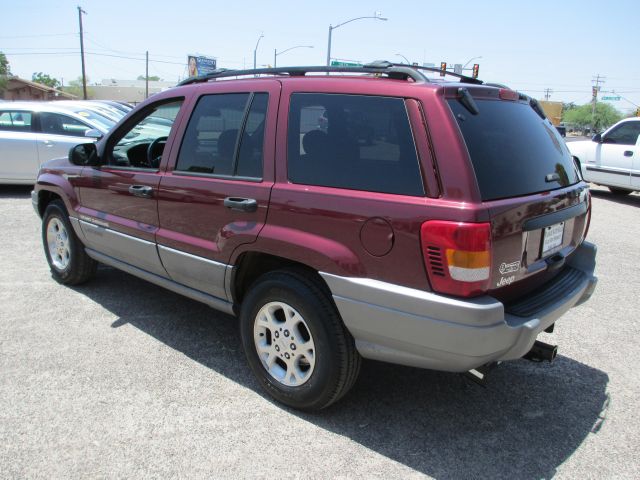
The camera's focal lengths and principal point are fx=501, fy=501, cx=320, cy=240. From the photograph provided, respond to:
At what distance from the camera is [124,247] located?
3.92 metres

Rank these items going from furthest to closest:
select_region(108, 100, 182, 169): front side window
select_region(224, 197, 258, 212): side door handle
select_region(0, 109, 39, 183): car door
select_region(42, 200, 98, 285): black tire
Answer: select_region(0, 109, 39, 183): car door, select_region(42, 200, 98, 285): black tire, select_region(108, 100, 182, 169): front side window, select_region(224, 197, 258, 212): side door handle

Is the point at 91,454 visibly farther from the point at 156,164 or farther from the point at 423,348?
the point at 156,164

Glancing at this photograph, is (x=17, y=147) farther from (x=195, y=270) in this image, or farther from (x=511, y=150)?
(x=511, y=150)

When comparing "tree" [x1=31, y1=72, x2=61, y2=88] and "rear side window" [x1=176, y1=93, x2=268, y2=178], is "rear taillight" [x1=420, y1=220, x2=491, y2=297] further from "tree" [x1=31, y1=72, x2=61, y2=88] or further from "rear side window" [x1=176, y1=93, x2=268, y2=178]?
"tree" [x1=31, y1=72, x2=61, y2=88]

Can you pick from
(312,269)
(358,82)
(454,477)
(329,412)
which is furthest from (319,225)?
(454,477)

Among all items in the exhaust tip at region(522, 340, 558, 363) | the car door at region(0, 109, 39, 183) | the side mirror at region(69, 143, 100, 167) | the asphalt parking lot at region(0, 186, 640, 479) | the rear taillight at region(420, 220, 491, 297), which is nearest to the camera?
the rear taillight at region(420, 220, 491, 297)

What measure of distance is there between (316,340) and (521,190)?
1.31 meters

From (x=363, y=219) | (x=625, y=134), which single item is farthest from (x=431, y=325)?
(x=625, y=134)

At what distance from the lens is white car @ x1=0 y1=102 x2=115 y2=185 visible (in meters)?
9.14

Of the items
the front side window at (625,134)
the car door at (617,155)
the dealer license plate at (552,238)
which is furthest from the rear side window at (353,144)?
the front side window at (625,134)

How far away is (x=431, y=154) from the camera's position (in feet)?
7.59

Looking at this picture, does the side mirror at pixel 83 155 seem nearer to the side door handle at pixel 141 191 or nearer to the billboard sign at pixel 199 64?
the side door handle at pixel 141 191

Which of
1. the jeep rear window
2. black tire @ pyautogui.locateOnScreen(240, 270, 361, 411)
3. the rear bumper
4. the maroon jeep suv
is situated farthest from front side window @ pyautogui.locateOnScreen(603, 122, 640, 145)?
black tire @ pyautogui.locateOnScreen(240, 270, 361, 411)

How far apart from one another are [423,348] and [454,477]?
0.66 meters
